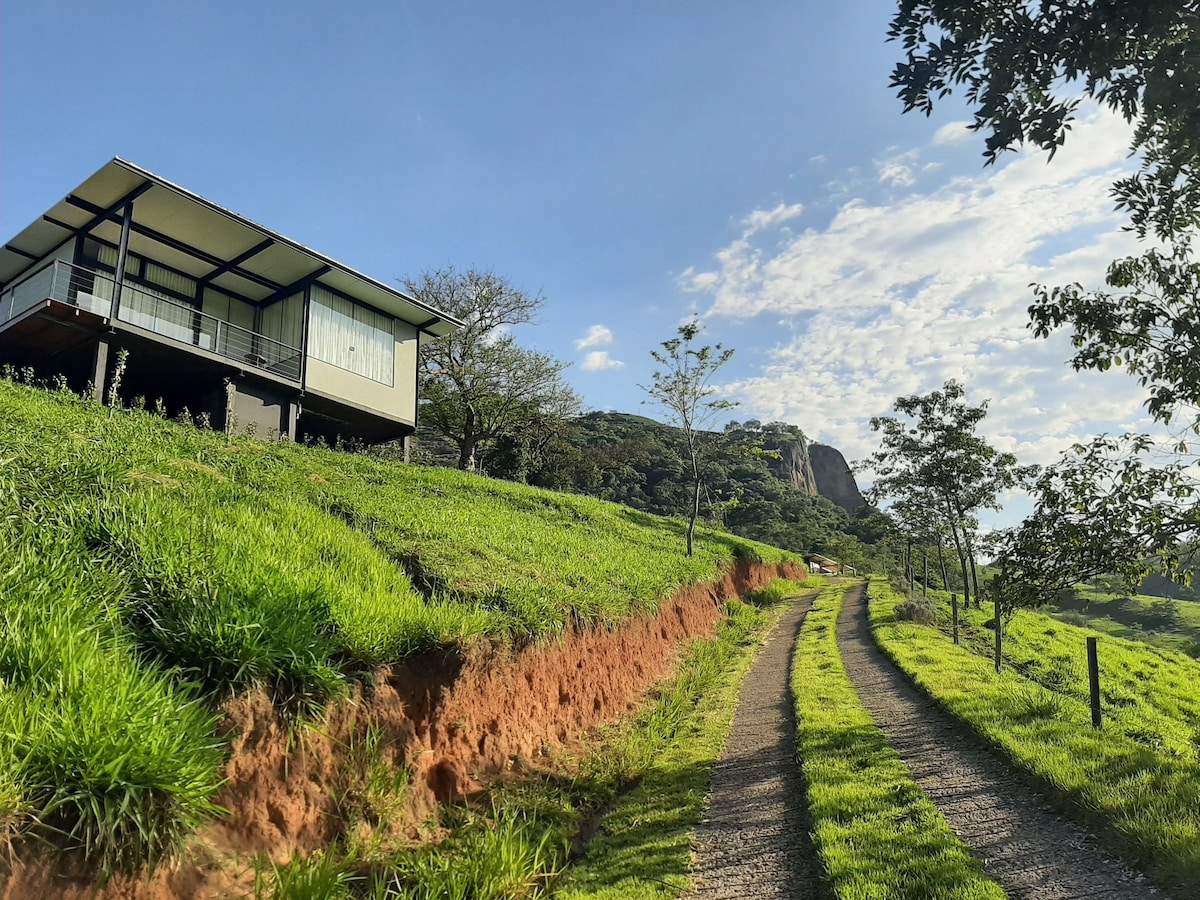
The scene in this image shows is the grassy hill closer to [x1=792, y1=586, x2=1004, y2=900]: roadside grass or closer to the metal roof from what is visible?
[x1=792, y1=586, x2=1004, y2=900]: roadside grass

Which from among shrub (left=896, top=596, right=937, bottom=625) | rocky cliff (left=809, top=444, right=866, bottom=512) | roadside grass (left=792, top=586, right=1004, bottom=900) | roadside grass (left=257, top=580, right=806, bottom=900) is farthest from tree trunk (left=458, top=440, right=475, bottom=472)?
rocky cliff (left=809, top=444, right=866, bottom=512)

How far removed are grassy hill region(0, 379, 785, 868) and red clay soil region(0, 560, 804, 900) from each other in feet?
0.54

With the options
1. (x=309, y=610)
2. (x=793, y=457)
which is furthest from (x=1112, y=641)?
(x=793, y=457)

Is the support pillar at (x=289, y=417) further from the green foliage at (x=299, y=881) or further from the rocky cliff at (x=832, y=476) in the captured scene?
the rocky cliff at (x=832, y=476)

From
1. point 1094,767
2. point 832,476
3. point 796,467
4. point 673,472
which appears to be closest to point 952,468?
point 1094,767

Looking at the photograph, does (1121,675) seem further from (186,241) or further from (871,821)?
(186,241)

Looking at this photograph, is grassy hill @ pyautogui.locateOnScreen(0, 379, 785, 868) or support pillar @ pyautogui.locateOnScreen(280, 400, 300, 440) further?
support pillar @ pyautogui.locateOnScreen(280, 400, 300, 440)

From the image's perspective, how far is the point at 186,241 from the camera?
66.4 ft

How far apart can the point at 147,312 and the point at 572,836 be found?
19.4 metres

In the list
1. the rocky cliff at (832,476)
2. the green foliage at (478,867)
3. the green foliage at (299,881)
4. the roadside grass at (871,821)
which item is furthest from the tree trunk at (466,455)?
the rocky cliff at (832,476)

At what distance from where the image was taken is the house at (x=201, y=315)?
1772cm

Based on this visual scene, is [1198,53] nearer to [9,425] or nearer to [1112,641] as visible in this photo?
[9,425]

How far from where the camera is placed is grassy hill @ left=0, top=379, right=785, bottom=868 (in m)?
3.79

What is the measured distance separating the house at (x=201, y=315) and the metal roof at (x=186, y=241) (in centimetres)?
5
